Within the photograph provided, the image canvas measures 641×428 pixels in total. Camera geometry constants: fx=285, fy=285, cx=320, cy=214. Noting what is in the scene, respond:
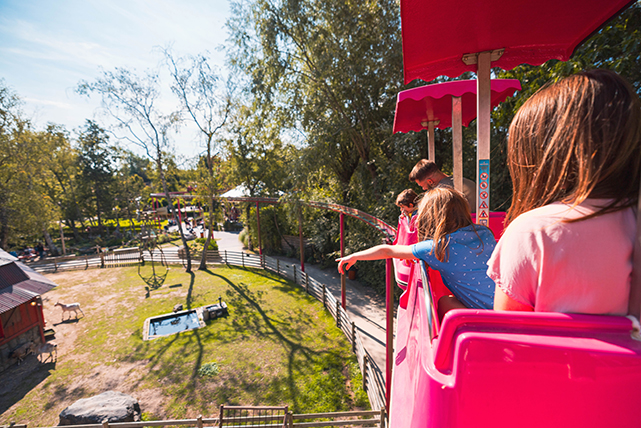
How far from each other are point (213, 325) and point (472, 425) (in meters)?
11.3

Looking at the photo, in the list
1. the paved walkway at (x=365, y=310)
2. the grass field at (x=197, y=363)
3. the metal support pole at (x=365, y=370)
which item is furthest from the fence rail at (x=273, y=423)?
the paved walkway at (x=365, y=310)

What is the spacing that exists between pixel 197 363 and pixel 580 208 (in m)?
9.77

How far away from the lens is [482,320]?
748 mm

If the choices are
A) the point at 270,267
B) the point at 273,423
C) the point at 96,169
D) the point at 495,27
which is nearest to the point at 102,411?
the point at 273,423

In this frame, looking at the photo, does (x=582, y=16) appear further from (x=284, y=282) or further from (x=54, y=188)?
(x=54, y=188)

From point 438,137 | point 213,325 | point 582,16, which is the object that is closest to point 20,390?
point 213,325

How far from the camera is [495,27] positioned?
2004 mm

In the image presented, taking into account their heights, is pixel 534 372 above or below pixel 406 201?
below

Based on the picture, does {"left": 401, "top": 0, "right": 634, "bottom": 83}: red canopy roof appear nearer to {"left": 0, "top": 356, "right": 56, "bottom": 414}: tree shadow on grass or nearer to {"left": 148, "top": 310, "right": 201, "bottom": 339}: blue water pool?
{"left": 148, "top": 310, "right": 201, "bottom": 339}: blue water pool

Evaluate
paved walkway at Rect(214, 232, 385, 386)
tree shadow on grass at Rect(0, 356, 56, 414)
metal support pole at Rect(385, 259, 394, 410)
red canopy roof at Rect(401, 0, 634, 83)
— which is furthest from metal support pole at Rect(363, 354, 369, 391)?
tree shadow on grass at Rect(0, 356, 56, 414)

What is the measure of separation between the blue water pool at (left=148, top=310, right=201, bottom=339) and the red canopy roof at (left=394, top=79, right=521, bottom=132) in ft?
33.2

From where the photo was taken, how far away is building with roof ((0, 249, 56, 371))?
28.0ft

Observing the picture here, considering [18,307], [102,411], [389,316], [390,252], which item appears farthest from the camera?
[18,307]

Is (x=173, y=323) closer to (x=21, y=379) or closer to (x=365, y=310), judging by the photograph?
(x=21, y=379)
